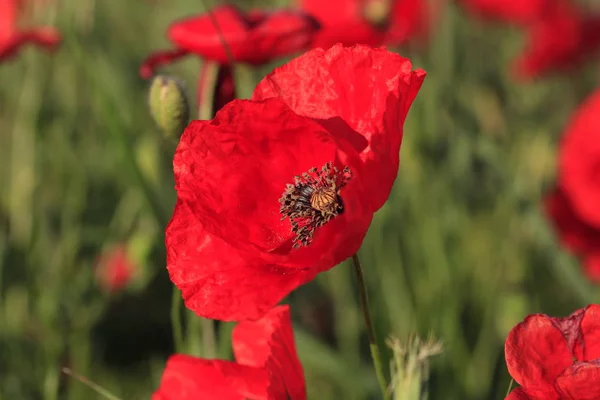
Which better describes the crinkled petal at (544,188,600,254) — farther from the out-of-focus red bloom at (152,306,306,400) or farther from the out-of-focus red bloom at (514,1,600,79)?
the out-of-focus red bloom at (152,306,306,400)

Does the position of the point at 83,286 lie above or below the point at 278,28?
below

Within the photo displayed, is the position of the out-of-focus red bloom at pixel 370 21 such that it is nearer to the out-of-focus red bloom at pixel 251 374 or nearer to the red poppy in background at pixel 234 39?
the red poppy in background at pixel 234 39

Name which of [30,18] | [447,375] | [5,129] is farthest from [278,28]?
[5,129]

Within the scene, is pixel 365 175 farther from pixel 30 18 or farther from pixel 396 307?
pixel 30 18

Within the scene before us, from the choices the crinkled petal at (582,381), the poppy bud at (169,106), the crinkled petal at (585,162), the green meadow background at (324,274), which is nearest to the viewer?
the crinkled petal at (582,381)

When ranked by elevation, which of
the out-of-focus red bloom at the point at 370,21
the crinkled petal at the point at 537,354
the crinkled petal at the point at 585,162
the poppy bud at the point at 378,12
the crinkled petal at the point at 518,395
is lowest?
the crinkled petal at the point at 585,162

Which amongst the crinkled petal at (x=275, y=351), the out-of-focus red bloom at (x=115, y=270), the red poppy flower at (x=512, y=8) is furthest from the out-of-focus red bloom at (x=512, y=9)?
the crinkled petal at (x=275, y=351)

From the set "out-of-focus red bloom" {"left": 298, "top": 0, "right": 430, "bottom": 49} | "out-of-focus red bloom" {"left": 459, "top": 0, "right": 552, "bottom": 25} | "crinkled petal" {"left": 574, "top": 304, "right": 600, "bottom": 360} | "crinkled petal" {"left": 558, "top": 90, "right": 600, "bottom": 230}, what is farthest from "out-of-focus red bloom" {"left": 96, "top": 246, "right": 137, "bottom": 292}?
"out-of-focus red bloom" {"left": 459, "top": 0, "right": 552, "bottom": 25}
